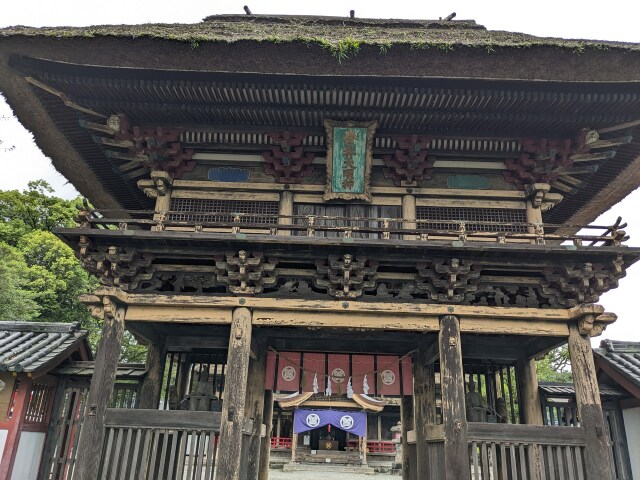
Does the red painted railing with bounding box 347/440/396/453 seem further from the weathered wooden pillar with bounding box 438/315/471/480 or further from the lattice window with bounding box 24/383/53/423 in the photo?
the weathered wooden pillar with bounding box 438/315/471/480

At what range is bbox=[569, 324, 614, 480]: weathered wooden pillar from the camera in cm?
647

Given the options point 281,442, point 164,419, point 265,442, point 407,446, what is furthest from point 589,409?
point 281,442

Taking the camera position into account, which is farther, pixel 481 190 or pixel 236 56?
pixel 481 190

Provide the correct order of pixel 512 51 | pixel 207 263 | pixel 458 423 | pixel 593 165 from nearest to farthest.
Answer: pixel 458 423 → pixel 512 51 → pixel 207 263 → pixel 593 165

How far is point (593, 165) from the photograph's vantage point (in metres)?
8.51

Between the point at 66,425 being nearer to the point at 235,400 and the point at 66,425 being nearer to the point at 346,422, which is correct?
the point at 235,400

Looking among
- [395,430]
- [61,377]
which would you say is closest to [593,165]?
[61,377]

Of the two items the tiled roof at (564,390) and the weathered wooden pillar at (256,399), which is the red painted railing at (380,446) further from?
the weathered wooden pillar at (256,399)

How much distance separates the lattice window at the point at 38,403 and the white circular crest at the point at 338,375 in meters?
5.57

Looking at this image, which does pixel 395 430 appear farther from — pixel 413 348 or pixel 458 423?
pixel 458 423

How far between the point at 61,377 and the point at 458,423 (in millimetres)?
7492

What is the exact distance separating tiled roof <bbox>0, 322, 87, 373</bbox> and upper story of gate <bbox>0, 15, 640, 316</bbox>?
239 centimetres

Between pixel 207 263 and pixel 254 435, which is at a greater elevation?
pixel 207 263

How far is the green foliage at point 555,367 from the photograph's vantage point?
25906 millimetres
